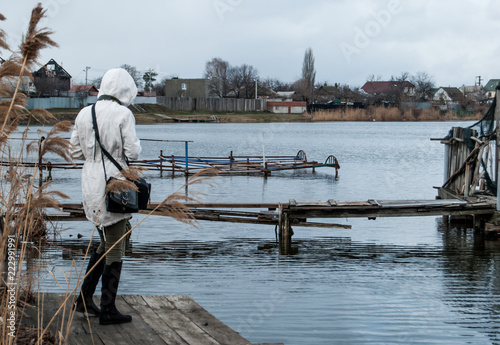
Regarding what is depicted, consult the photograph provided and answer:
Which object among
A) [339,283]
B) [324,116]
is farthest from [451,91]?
[339,283]

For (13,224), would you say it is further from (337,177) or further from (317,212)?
(337,177)

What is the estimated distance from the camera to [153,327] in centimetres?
424

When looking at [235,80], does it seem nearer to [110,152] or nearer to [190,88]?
[190,88]

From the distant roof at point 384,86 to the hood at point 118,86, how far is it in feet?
342

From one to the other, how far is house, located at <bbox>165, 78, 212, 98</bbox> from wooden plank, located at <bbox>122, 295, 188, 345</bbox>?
10483 cm

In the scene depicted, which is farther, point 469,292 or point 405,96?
point 405,96

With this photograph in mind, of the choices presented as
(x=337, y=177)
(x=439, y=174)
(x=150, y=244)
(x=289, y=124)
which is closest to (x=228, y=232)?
(x=150, y=244)

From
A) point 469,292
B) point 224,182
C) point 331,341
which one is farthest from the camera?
point 224,182

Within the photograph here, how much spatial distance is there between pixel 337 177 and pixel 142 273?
18.3m

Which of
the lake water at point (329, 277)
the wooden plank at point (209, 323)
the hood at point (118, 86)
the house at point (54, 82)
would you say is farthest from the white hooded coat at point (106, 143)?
the house at point (54, 82)

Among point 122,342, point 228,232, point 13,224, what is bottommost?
point 228,232

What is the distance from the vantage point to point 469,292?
8.05 m

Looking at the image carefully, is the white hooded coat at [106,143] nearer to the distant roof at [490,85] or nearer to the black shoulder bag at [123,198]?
the black shoulder bag at [123,198]

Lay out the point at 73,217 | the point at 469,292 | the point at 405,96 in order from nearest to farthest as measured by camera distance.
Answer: the point at 469,292, the point at 73,217, the point at 405,96
